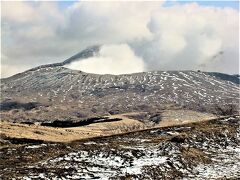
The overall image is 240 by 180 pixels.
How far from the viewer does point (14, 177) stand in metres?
29.1

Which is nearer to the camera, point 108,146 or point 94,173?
Answer: point 94,173

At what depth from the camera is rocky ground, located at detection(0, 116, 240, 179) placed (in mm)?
31656

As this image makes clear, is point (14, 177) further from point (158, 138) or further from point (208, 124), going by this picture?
point (208, 124)

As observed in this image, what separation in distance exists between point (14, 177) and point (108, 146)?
11837mm

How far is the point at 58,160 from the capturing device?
34188 mm

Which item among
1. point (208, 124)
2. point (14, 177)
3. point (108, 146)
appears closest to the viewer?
point (14, 177)

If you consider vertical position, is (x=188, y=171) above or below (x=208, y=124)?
below

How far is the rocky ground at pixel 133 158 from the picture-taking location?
31656 mm

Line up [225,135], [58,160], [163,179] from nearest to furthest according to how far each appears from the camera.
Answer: [163,179] < [58,160] < [225,135]

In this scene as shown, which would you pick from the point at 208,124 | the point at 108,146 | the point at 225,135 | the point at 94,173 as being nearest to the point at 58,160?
the point at 94,173

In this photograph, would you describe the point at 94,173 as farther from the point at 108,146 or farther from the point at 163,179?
the point at 108,146

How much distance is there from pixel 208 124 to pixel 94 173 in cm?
2508

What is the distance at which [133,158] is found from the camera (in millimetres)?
35938

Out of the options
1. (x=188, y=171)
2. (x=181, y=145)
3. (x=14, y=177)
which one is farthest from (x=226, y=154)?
(x=14, y=177)
